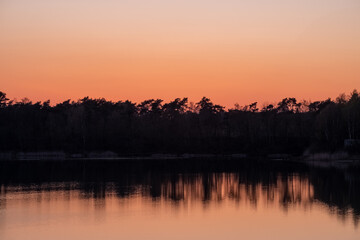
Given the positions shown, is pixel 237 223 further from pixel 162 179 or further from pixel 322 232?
pixel 162 179

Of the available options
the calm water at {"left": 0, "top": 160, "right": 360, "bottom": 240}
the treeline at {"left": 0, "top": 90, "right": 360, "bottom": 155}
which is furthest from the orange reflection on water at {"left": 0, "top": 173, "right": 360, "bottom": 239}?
the treeline at {"left": 0, "top": 90, "right": 360, "bottom": 155}

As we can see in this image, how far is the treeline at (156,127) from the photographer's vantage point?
110 meters

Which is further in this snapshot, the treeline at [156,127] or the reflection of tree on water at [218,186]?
the treeline at [156,127]

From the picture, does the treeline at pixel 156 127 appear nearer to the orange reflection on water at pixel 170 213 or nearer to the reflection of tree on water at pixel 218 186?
the reflection of tree on water at pixel 218 186

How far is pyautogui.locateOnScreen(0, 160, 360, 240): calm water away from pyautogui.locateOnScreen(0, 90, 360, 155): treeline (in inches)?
1882

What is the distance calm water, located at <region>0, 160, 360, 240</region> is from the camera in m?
28.0

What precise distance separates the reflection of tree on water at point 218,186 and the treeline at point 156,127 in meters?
39.6

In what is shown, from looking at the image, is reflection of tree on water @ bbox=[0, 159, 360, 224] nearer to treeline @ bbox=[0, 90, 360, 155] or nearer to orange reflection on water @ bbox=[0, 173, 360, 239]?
orange reflection on water @ bbox=[0, 173, 360, 239]

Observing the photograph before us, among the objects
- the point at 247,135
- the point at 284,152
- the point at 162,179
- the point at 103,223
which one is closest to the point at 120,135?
the point at 247,135

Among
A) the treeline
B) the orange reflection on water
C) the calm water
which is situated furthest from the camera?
the treeline

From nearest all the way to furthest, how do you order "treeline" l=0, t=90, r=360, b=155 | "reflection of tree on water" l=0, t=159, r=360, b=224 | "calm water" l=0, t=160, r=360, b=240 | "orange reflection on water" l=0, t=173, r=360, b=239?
"orange reflection on water" l=0, t=173, r=360, b=239, "calm water" l=0, t=160, r=360, b=240, "reflection of tree on water" l=0, t=159, r=360, b=224, "treeline" l=0, t=90, r=360, b=155

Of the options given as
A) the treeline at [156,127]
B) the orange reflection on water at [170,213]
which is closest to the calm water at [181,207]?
the orange reflection on water at [170,213]

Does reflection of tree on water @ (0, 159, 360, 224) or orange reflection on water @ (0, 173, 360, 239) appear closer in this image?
orange reflection on water @ (0, 173, 360, 239)

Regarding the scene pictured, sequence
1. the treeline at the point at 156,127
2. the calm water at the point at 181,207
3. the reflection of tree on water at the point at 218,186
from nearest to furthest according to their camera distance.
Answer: the calm water at the point at 181,207
the reflection of tree on water at the point at 218,186
the treeline at the point at 156,127
